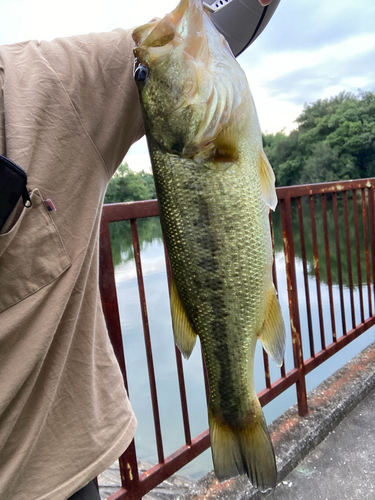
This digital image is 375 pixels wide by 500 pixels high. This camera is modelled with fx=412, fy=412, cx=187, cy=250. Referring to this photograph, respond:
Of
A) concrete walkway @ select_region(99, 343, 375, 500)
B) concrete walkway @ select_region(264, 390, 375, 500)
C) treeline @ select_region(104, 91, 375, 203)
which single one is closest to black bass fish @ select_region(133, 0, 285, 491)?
concrete walkway @ select_region(99, 343, 375, 500)

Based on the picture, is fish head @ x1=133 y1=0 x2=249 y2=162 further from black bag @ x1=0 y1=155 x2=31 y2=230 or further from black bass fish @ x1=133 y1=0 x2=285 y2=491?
black bag @ x1=0 y1=155 x2=31 y2=230

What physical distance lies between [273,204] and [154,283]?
1448 centimetres

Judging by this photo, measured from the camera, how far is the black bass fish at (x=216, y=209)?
106 cm

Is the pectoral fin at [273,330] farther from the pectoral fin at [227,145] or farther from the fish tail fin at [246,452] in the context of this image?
the pectoral fin at [227,145]

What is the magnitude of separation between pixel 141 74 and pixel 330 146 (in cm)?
4892

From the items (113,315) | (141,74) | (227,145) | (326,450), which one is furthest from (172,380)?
(141,74)

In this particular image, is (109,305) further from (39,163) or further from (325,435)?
(325,435)

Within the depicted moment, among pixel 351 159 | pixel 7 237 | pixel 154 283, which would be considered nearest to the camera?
pixel 7 237

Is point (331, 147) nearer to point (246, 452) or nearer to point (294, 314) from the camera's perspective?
point (294, 314)

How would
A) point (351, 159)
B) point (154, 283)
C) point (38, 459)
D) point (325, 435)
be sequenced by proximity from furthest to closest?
point (351, 159), point (154, 283), point (325, 435), point (38, 459)

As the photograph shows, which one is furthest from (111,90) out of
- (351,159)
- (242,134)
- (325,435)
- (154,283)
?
(351,159)

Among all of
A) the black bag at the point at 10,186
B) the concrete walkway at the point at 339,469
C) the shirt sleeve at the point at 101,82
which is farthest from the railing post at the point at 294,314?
the black bag at the point at 10,186

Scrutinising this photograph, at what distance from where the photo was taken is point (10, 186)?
931 mm

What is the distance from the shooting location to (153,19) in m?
1.12
